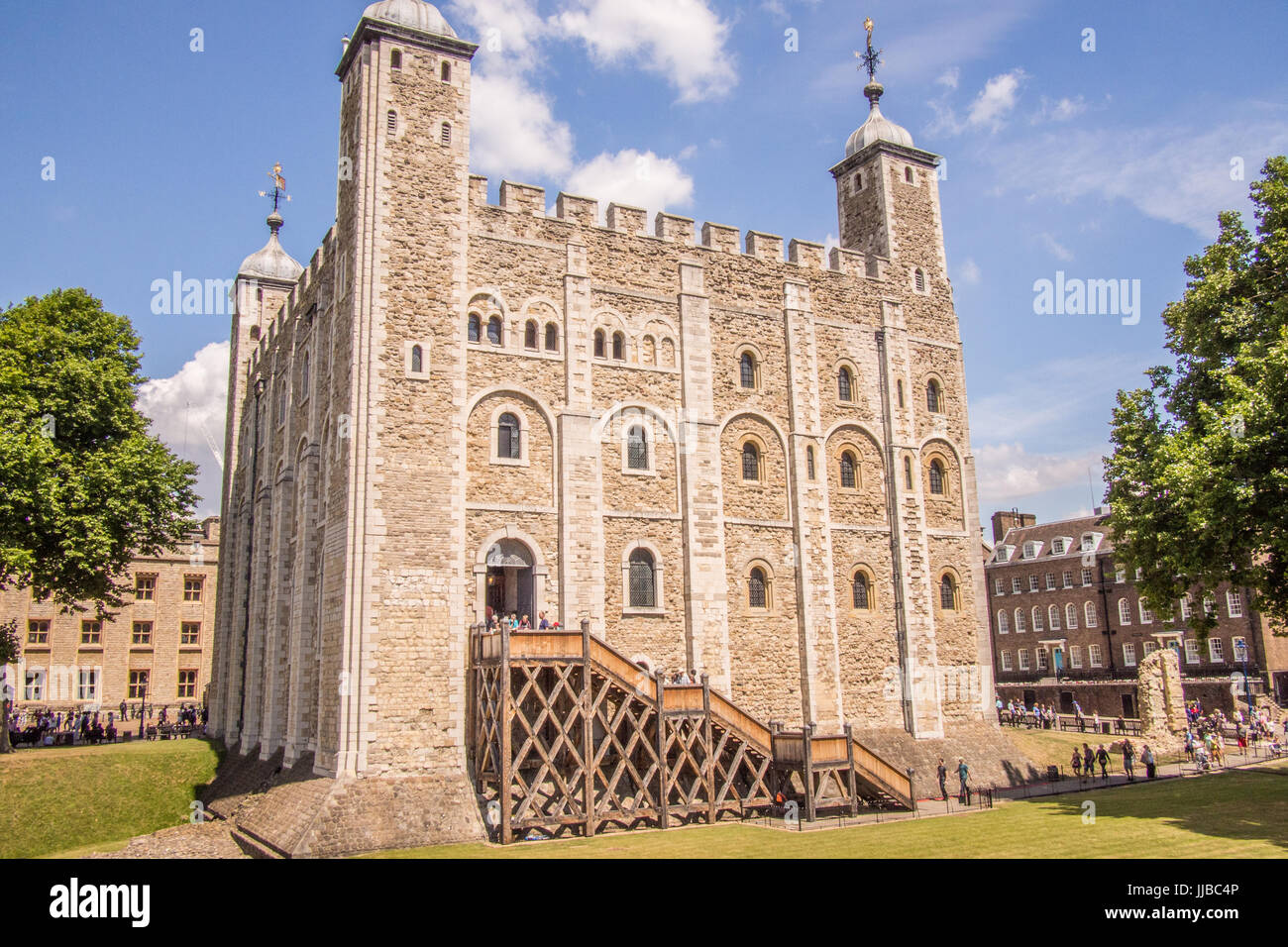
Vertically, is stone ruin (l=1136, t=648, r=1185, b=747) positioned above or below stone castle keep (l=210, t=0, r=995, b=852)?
below

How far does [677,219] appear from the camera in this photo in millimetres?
30734

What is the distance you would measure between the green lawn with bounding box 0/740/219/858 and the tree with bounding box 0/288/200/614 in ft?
18.9

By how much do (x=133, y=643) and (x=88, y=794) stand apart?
95.2ft

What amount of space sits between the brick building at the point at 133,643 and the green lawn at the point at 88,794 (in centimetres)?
1870

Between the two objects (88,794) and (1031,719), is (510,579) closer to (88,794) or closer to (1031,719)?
(88,794)

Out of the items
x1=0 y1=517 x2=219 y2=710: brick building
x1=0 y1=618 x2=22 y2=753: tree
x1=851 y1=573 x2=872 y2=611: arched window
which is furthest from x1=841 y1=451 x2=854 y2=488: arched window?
x1=0 y1=517 x2=219 y2=710: brick building

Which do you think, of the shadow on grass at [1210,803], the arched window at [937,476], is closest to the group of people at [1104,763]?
the shadow on grass at [1210,803]

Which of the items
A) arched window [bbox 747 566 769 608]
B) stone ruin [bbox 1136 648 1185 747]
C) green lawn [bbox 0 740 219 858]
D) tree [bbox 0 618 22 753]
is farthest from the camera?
stone ruin [bbox 1136 648 1185 747]

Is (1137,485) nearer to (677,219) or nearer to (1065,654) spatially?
(677,219)

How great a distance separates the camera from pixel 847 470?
3269 cm

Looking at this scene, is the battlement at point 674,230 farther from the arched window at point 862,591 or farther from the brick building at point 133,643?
the brick building at point 133,643

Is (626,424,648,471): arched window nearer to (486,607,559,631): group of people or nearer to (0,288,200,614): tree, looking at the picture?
(486,607,559,631): group of people

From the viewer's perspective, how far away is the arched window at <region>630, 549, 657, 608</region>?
2748cm

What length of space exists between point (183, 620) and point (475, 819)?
40.2m
